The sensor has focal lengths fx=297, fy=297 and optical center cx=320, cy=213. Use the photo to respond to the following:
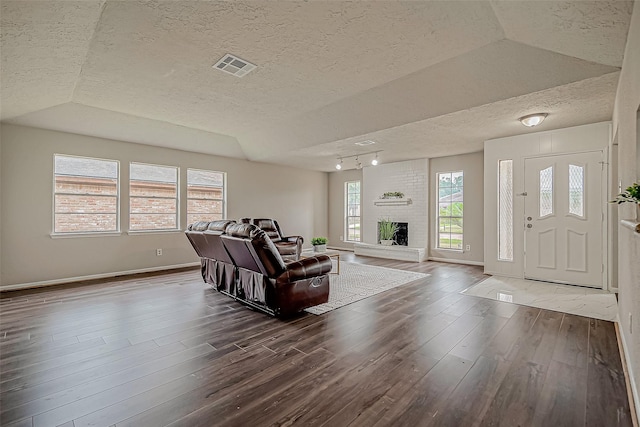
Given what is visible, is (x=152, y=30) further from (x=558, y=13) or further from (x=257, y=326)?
(x=558, y=13)

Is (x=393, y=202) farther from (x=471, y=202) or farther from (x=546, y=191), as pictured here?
(x=546, y=191)

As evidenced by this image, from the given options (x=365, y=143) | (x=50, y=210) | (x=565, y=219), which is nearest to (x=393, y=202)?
(x=365, y=143)

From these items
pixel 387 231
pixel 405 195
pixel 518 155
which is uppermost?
pixel 518 155

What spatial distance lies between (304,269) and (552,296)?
11.8ft

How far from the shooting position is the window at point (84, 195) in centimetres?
512

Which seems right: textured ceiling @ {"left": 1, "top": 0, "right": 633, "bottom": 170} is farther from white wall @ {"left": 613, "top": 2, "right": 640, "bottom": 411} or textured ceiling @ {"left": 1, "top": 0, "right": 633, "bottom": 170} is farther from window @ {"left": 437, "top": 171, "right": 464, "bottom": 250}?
window @ {"left": 437, "top": 171, "right": 464, "bottom": 250}

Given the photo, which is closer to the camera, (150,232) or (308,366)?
(308,366)

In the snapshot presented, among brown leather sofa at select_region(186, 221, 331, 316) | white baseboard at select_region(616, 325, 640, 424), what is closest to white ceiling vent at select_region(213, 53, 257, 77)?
brown leather sofa at select_region(186, 221, 331, 316)

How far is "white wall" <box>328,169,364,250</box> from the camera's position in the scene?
9.66 metres

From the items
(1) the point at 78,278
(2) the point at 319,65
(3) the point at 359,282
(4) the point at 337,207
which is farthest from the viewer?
(4) the point at 337,207

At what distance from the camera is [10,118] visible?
14.6ft

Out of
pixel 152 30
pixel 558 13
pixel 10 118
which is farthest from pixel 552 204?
pixel 10 118

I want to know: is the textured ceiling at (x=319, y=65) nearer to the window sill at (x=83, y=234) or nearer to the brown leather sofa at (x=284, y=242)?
the window sill at (x=83, y=234)

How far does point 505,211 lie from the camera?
5.56m
